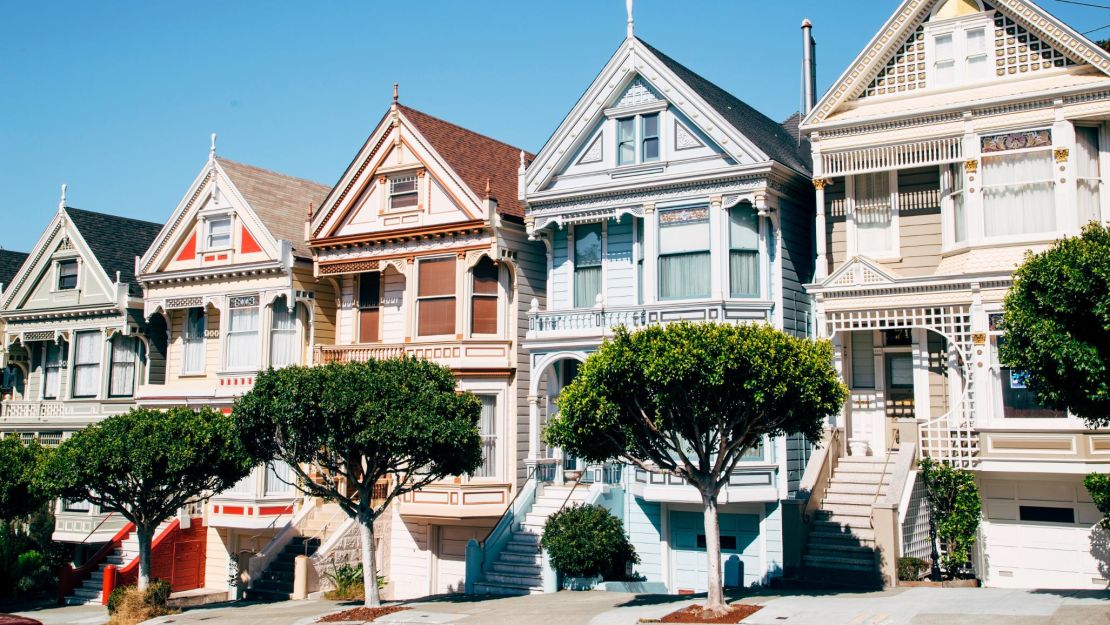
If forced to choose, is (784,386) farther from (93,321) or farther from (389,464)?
(93,321)

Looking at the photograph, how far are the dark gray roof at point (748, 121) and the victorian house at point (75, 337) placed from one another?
65.6 feet

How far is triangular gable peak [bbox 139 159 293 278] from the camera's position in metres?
33.4

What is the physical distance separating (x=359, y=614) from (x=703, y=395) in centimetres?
925

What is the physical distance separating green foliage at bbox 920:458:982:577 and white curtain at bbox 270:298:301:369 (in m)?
19.0

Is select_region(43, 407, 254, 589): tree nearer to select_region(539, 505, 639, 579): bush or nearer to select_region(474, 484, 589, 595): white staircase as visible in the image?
select_region(474, 484, 589, 595): white staircase

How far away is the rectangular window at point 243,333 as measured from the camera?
3341 centimetres

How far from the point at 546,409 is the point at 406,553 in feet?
19.0

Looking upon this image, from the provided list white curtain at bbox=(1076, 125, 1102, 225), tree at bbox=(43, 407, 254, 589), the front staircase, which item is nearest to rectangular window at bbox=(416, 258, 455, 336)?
tree at bbox=(43, 407, 254, 589)

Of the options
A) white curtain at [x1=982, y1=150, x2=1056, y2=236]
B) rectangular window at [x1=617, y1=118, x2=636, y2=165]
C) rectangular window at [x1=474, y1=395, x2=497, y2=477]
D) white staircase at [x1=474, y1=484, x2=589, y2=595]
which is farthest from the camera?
rectangular window at [x1=474, y1=395, x2=497, y2=477]

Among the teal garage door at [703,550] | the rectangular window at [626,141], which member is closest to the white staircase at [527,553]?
the teal garage door at [703,550]

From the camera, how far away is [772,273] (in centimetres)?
2614

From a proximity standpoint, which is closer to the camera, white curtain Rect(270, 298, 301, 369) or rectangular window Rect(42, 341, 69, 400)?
white curtain Rect(270, 298, 301, 369)

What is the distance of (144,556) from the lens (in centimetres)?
2716

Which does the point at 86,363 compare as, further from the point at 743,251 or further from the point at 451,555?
the point at 743,251
